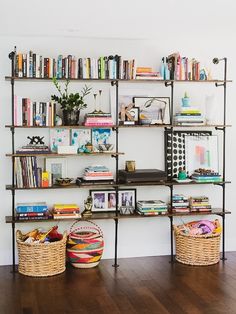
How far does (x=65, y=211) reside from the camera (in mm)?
5383

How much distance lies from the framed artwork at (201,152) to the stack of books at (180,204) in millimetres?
289

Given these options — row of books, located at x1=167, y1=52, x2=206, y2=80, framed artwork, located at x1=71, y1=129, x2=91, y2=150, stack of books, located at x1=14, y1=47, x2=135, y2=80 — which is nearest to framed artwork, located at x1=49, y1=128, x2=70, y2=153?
framed artwork, located at x1=71, y1=129, x2=91, y2=150

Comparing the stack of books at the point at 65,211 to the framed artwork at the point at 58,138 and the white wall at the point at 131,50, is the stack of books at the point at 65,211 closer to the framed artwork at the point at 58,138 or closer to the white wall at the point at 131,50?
the white wall at the point at 131,50

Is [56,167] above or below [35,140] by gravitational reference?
below

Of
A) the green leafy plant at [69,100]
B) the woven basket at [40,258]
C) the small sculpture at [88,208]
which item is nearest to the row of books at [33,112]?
the green leafy plant at [69,100]

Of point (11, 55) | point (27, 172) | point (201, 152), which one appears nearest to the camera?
point (11, 55)

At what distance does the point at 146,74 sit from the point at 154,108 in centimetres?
40

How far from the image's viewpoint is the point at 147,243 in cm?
590

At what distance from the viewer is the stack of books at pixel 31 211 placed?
5293 millimetres

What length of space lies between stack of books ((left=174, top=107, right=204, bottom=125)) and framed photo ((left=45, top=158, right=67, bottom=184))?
1.29m

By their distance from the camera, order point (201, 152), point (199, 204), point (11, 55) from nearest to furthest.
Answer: point (11, 55)
point (199, 204)
point (201, 152)

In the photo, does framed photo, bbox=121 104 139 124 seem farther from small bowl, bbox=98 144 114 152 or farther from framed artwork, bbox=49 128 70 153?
framed artwork, bbox=49 128 70 153

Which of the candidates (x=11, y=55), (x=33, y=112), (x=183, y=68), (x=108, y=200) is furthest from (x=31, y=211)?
(x=183, y=68)

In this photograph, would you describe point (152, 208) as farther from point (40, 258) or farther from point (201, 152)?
point (40, 258)
